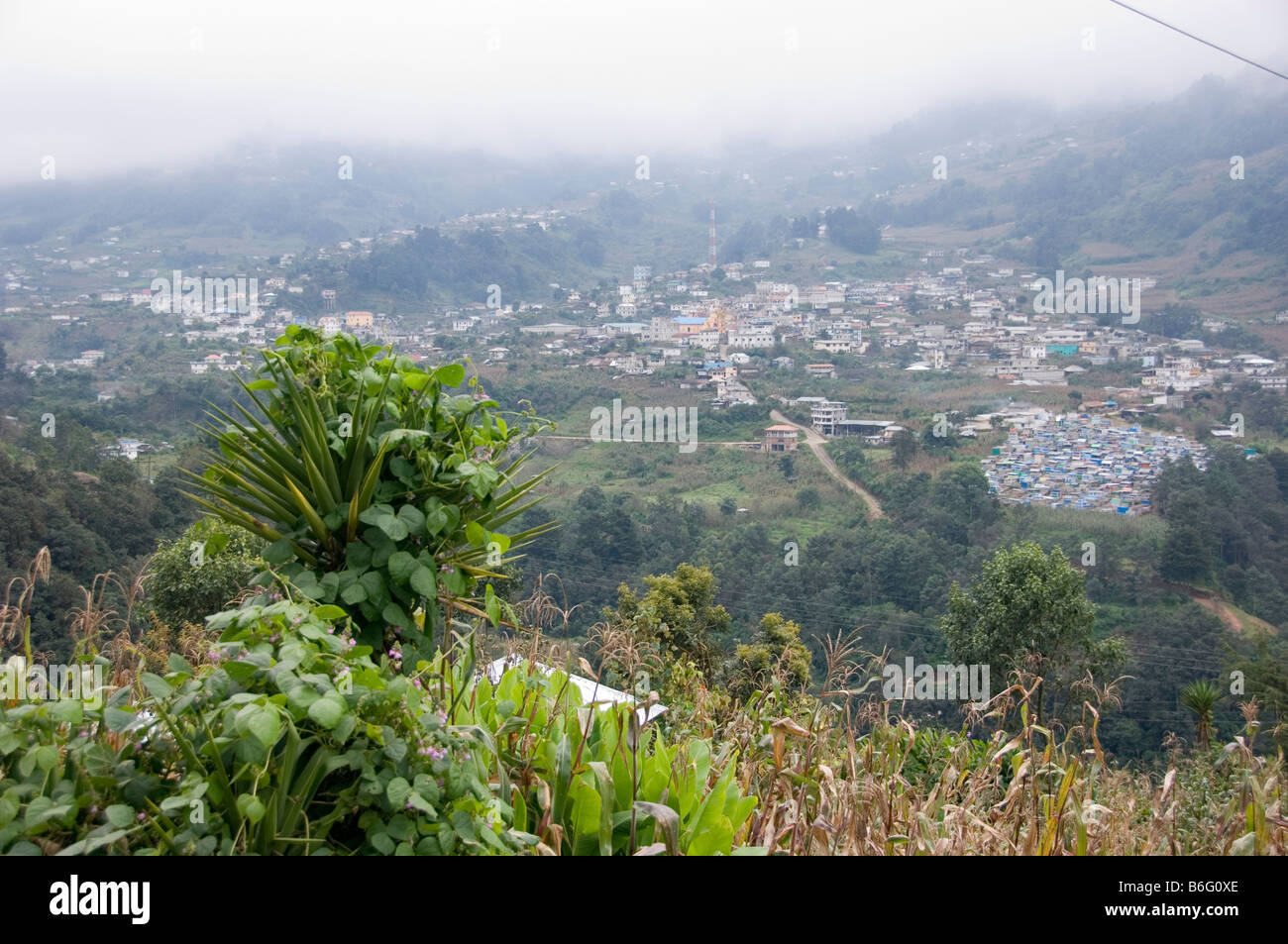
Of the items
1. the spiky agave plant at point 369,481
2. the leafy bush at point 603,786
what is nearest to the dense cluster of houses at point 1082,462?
the leafy bush at point 603,786

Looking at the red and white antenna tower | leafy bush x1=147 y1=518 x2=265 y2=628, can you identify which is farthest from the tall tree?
the red and white antenna tower

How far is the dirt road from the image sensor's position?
2391cm

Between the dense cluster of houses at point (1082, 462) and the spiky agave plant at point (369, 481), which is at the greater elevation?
the spiky agave plant at point (369, 481)

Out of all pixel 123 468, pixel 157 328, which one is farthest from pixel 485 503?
pixel 157 328

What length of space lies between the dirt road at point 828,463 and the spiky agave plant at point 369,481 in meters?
22.2

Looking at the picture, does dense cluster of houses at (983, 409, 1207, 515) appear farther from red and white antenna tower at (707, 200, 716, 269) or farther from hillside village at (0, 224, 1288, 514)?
red and white antenna tower at (707, 200, 716, 269)

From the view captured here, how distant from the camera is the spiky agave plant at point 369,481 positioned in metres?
1.54

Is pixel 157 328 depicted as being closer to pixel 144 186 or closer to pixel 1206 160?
pixel 144 186

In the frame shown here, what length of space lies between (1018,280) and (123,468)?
50.4 meters

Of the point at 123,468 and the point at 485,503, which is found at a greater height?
the point at 485,503

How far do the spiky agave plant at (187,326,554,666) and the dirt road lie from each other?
22.2 m

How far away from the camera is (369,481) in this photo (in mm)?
1547

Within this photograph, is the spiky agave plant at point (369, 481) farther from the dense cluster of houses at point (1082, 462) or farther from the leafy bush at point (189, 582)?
the dense cluster of houses at point (1082, 462)
